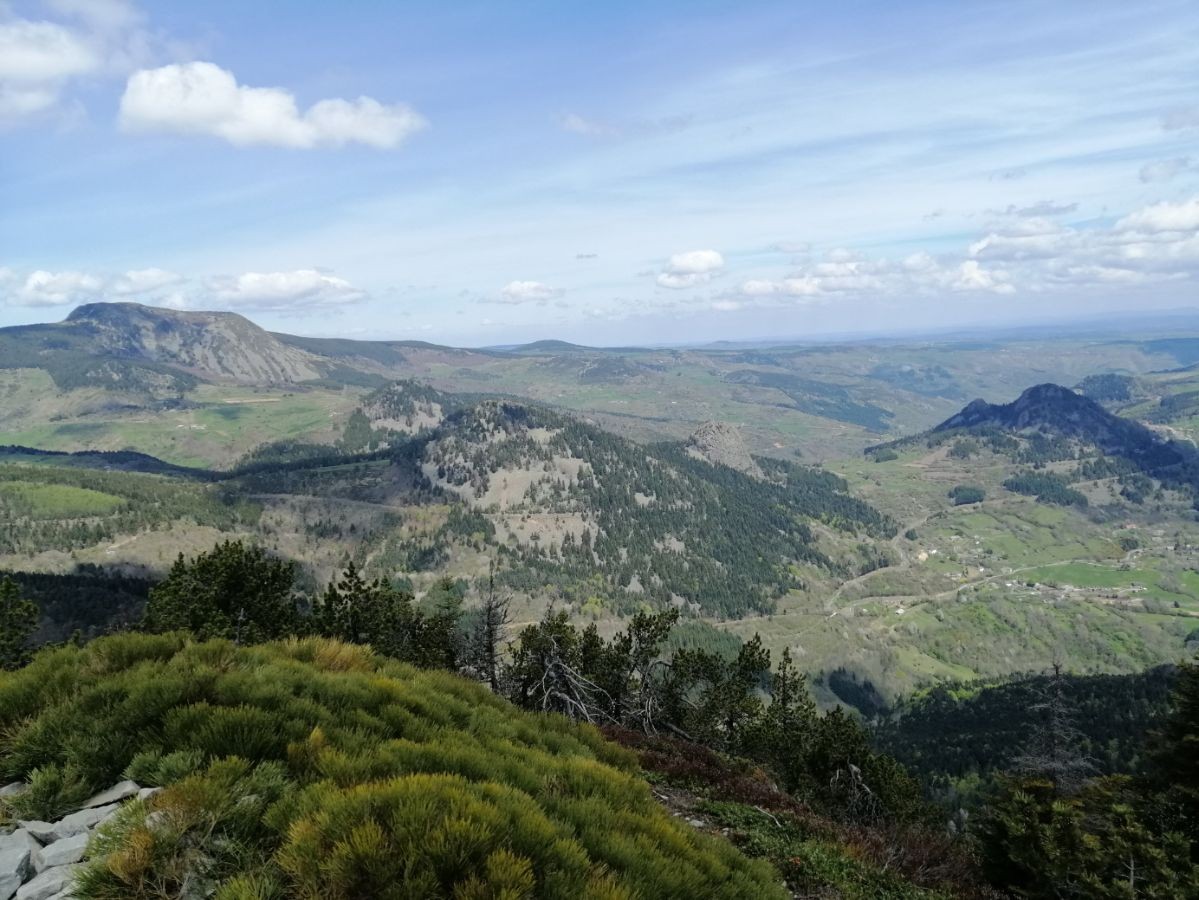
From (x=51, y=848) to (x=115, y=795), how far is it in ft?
3.82

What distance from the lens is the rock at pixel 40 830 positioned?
6938 mm

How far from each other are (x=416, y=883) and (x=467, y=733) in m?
5.70

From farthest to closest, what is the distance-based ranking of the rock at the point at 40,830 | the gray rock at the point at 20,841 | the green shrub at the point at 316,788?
the rock at the point at 40,830 < the gray rock at the point at 20,841 < the green shrub at the point at 316,788

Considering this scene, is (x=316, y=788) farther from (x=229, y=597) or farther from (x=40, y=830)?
(x=229, y=597)

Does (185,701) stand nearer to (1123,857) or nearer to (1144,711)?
(1123,857)

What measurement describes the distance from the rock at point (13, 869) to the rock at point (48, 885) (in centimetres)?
16

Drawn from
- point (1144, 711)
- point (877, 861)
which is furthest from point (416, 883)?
point (1144, 711)

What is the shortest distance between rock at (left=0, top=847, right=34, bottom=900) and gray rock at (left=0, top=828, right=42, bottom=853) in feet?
0.20

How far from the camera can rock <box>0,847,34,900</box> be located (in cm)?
610

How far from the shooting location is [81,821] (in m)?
7.16

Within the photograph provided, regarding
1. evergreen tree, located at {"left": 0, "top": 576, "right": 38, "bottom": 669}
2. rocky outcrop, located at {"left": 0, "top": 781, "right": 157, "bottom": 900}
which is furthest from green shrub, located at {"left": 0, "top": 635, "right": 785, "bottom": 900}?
evergreen tree, located at {"left": 0, "top": 576, "right": 38, "bottom": 669}

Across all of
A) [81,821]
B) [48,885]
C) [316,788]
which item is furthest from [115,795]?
[316,788]

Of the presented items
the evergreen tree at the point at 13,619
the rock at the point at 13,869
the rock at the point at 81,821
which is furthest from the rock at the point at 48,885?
the evergreen tree at the point at 13,619

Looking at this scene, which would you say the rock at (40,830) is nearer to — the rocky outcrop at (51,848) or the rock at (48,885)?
the rocky outcrop at (51,848)
